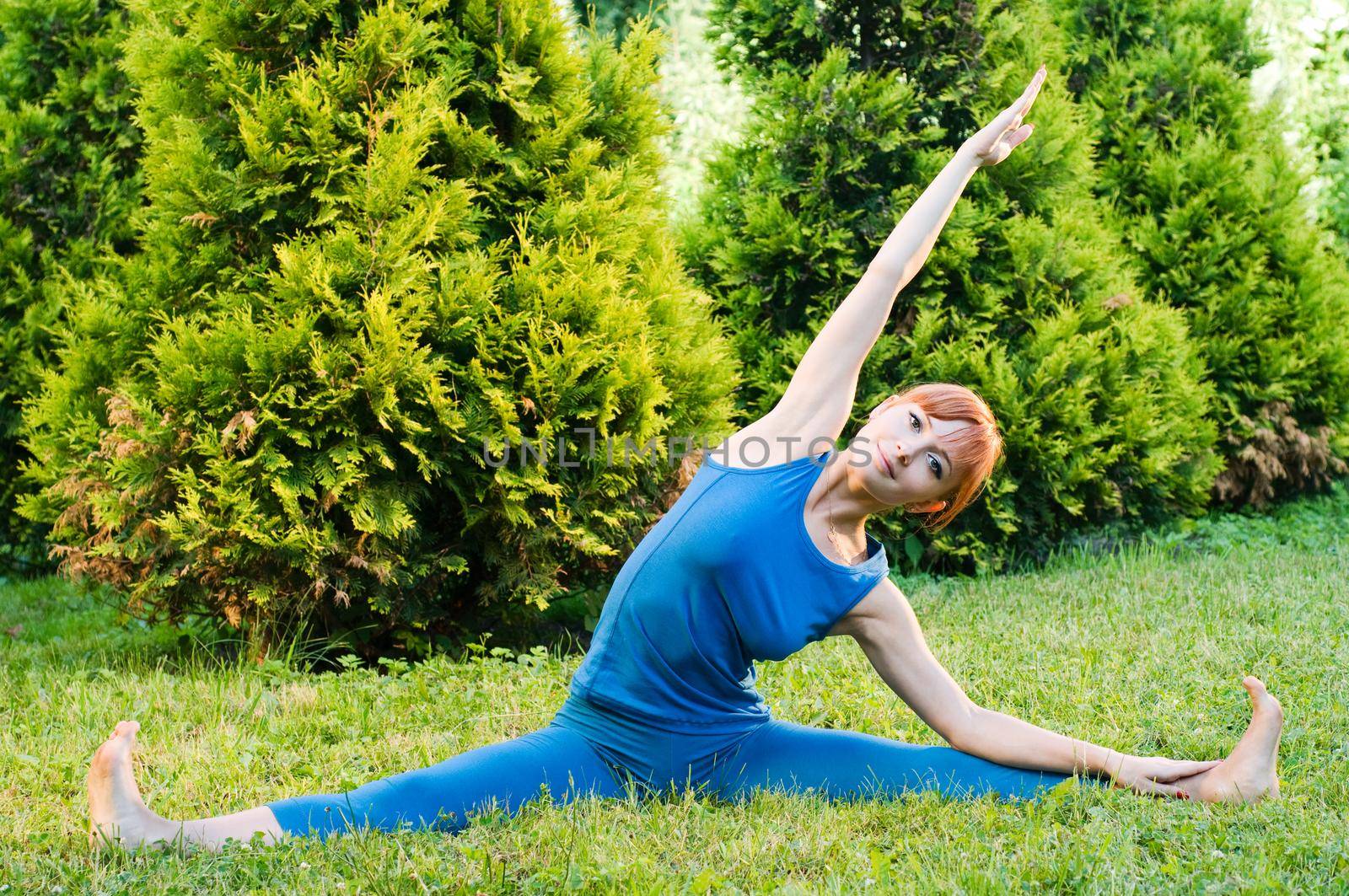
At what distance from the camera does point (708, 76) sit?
666 inches

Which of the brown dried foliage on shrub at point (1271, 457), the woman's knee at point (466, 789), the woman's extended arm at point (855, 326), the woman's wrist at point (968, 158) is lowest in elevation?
the brown dried foliage on shrub at point (1271, 457)

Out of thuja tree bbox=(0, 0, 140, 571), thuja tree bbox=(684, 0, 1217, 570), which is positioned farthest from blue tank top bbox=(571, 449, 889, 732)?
thuja tree bbox=(0, 0, 140, 571)

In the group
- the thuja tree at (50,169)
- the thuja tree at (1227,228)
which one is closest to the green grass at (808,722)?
the thuja tree at (50,169)

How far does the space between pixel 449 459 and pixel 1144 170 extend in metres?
5.73

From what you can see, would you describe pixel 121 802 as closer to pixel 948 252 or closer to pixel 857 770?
pixel 857 770

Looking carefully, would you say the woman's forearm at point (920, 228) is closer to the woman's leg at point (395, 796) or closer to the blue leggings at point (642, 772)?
the blue leggings at point (642, 772)

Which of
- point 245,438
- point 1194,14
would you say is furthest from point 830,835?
point 1194,14

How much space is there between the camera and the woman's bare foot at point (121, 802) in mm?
2627

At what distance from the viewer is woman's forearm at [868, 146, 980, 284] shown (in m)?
3.09

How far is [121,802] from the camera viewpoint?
2.64 meters

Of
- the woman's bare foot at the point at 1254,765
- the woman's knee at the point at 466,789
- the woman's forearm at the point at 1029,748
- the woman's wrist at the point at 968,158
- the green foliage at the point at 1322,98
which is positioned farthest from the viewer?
the green foliage at the point at 1322,98

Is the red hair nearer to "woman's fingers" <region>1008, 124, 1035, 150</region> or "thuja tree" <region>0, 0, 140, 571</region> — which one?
"woman's fingers" <region>1008, 124, 1035, 150</region>

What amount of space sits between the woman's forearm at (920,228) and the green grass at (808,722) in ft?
4.63

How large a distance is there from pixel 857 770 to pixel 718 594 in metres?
0.70
